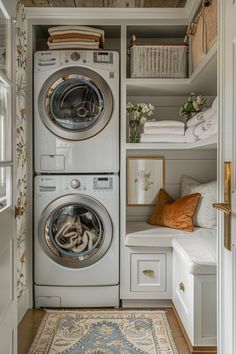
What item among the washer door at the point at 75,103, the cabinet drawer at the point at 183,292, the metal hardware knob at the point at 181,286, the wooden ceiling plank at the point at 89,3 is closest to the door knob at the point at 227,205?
the cabinet drawer at the point at 183,292

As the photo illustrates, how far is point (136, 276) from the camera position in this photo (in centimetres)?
294

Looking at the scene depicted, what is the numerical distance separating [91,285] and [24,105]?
1.52 meters

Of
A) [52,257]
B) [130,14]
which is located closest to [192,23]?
[130,14]

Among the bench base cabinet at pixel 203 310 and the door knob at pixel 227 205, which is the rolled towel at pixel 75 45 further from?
the bench base cabinet at pixel 203 310

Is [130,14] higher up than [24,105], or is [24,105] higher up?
[130,14]

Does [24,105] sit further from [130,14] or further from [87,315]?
[87,315]

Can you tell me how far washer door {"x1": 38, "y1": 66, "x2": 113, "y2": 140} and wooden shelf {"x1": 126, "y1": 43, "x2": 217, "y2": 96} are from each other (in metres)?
0.29

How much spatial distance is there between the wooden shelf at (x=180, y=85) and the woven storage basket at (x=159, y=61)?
2.4 inches

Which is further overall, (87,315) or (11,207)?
(87,315)

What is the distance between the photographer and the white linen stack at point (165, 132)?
295 cm

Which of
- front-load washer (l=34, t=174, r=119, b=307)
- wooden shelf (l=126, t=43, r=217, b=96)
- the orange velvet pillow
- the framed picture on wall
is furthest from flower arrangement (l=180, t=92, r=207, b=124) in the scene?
front-load washer (l=34, t=174, r=119, b=307)

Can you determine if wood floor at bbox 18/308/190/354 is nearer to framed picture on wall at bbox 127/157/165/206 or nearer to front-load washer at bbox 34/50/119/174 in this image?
framed picture on wall at bbox 127/157/165/206

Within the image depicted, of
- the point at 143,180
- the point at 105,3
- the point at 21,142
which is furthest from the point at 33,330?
the point at 105,3

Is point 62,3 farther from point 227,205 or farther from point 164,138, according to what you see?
point 227,205
